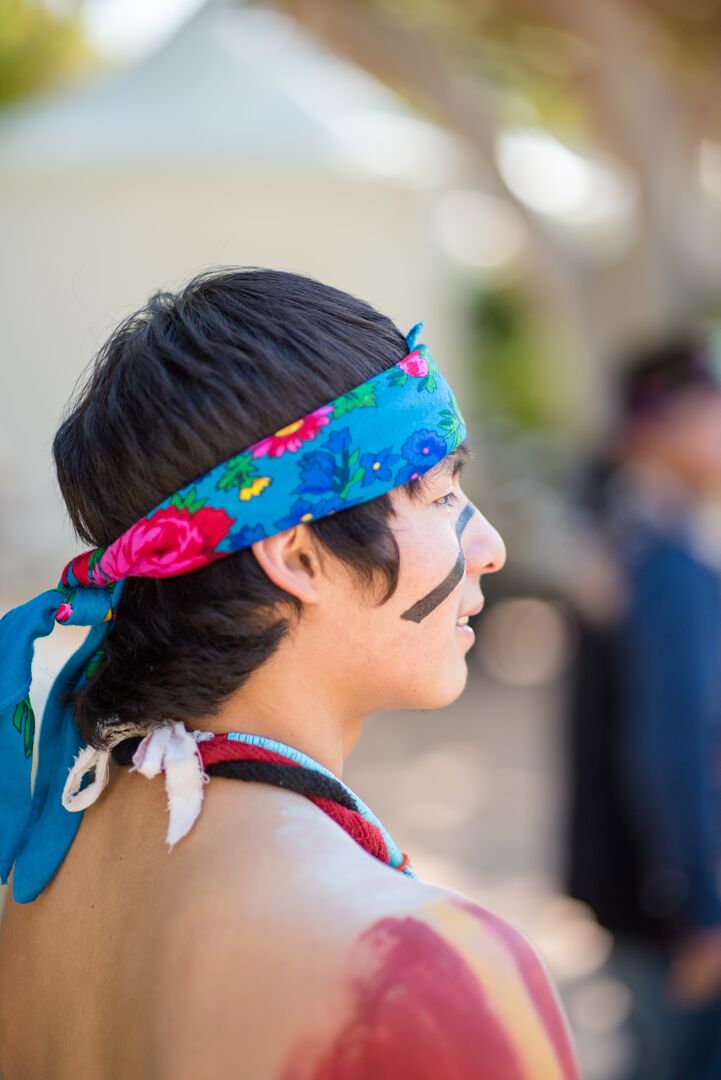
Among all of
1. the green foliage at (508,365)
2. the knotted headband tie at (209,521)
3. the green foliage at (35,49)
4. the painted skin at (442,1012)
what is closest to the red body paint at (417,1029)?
the painted skin at (442,1012)

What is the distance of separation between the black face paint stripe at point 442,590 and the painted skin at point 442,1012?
0.44m

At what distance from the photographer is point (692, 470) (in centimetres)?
368

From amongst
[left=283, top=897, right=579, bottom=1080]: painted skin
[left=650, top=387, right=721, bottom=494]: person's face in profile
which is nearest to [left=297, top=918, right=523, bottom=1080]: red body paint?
[left=283, top=897, right=579, bottom=1080]: painted skin

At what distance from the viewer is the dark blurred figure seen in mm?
3213

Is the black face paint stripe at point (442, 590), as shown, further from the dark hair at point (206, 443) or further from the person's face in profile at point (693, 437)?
the person's face in profile at point (693, 437)

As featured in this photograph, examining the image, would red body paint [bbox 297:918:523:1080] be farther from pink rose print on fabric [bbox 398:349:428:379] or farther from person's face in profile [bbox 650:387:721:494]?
person's face in profile [bbox 650:387:721:494]

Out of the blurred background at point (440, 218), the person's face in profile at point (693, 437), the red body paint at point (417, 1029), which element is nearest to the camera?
the red body paint at point (417, 1029)

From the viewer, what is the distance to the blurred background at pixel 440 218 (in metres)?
6.47

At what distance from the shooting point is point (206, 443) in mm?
1348

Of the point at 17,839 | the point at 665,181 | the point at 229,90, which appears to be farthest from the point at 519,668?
the point at 17,839

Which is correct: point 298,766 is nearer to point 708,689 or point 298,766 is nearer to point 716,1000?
point 708,689

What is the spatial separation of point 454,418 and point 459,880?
178 inches

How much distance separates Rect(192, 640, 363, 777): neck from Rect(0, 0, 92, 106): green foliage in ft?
23.1

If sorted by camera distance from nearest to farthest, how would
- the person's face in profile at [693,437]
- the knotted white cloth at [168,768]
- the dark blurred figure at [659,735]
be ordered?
the knotted white cloth at [168,768]
the dark blurred figure at [659,735]
the person's face in profile at [693,437]
